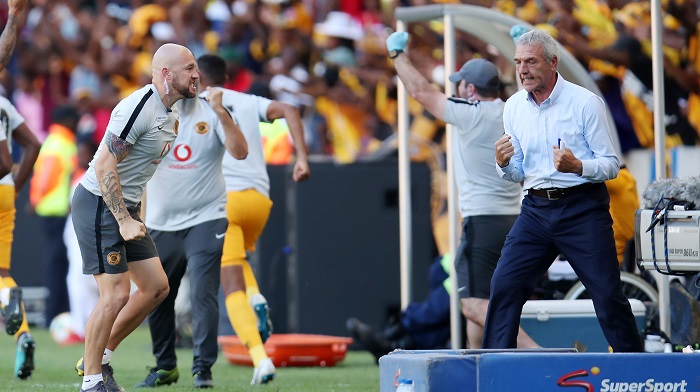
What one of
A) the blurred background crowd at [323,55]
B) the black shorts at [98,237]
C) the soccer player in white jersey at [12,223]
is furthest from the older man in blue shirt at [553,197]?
the blurred background crowd at [323,55]

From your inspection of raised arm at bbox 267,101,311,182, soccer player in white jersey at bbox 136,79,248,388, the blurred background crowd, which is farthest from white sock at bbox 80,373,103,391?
the blurred background crowd

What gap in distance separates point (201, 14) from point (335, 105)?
272cm

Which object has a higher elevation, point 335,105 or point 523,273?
point 335,105

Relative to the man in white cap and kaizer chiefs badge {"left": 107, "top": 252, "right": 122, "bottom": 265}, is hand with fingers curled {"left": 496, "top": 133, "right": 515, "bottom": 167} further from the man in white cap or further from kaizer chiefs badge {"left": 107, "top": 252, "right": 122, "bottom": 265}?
kaizer chiefs badge {"left": 107, "top": 252, "right": 122, "bottom": 265}

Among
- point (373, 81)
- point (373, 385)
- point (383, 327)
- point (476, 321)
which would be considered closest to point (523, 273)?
point (476, 321)

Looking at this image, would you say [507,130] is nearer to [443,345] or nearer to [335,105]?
[443,345]

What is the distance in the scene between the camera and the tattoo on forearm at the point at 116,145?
7.76 metres

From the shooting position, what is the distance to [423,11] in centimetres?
1070

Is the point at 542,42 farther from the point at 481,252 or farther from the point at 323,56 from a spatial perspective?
the point at 323,56

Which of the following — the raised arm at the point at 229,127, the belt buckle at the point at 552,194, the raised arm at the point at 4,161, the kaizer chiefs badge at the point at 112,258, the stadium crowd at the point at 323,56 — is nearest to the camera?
the belt buckle at the point at 552,194

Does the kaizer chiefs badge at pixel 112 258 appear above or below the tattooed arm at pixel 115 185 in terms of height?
below

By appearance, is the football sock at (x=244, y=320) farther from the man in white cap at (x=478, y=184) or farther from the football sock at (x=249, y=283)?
the man in white cap at (x=478, y=184)

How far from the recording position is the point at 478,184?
30.5 feet

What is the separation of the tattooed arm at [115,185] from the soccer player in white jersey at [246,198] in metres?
2.23
